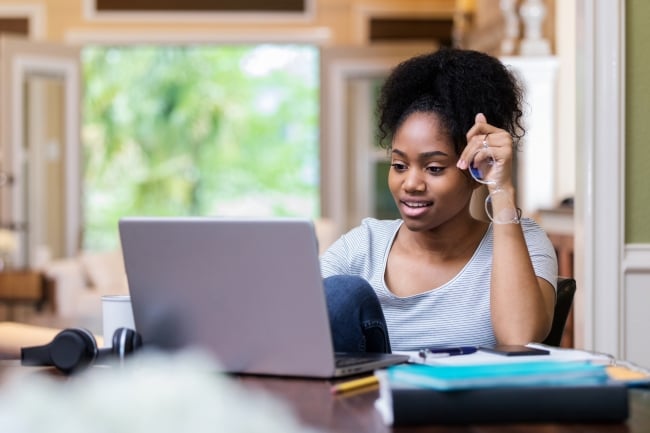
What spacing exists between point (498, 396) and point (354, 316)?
1.69 ft

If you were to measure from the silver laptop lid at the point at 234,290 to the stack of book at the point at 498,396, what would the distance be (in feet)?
0.84

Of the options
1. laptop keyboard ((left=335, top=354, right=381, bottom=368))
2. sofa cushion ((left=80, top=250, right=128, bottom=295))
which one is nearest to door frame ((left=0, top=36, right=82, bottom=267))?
sofa cushion ((left=80, top=250, right=128, bottom=295))

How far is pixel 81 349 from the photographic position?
158 centimetres

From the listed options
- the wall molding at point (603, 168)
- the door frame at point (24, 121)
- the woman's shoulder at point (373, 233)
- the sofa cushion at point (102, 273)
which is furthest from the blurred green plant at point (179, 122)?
the woman's shoulder at point (373, 233)

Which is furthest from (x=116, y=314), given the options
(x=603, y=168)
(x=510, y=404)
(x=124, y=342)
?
(x=603, y=168)

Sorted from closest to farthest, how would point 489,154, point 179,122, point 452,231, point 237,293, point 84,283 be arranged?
point 237,293 → point 489,154 → point 452,231 → point 84,283 → point 179,122

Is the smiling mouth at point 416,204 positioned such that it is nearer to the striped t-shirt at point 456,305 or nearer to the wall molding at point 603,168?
the striped t-shirt at point 456,305

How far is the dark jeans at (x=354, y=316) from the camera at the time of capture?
66.4 inches

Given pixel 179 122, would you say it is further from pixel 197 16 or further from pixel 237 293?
pixel 237 293

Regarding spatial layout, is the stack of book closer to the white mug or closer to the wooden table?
the wooden table

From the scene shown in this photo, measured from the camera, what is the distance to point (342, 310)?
1688mm

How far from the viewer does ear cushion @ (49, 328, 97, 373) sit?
1584 mm

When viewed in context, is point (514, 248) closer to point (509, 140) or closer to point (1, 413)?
point (509, 140)

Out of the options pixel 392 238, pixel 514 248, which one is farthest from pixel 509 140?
pixel 392 238
